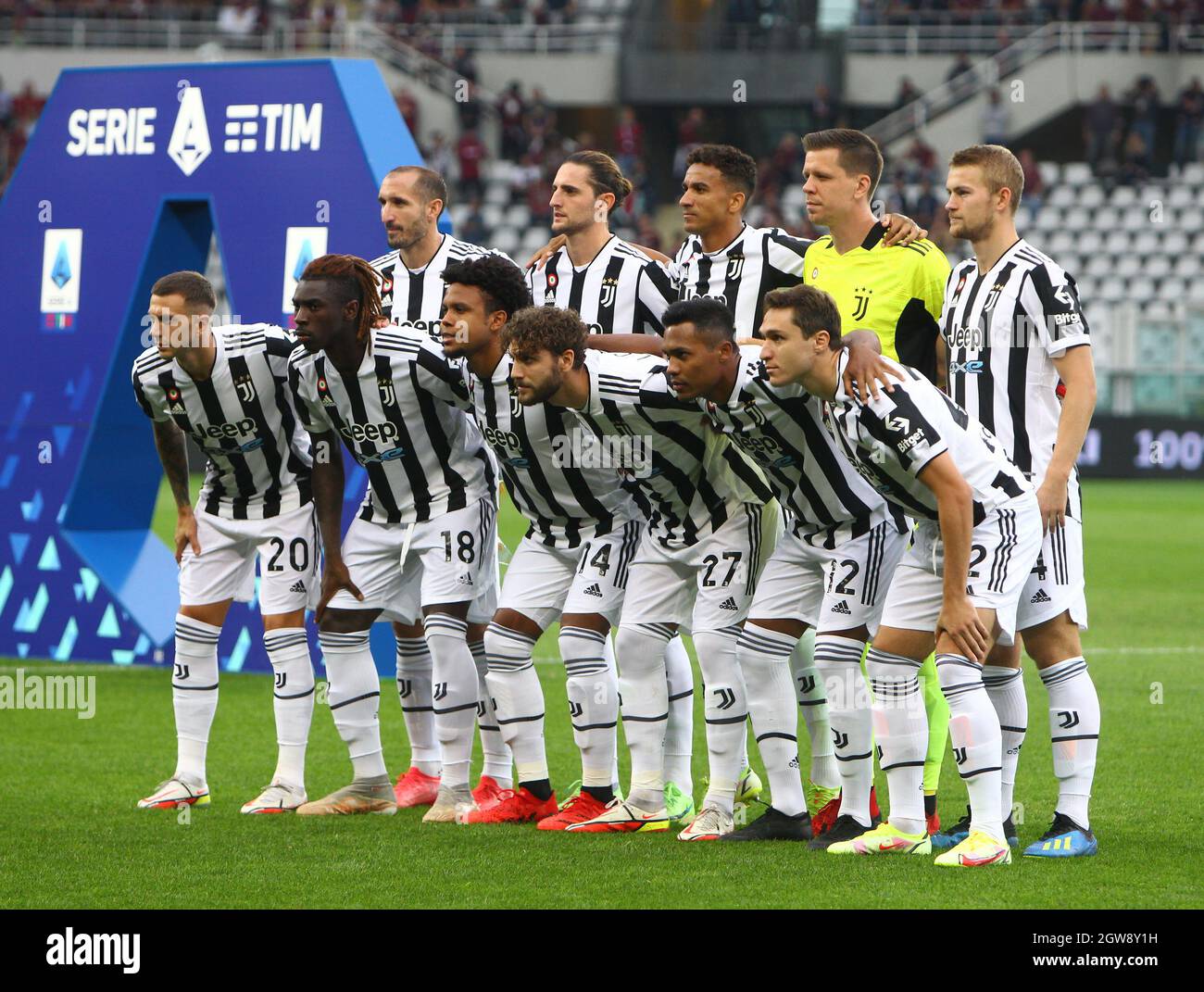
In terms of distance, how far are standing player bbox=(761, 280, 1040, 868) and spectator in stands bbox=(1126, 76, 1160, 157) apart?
24954mm

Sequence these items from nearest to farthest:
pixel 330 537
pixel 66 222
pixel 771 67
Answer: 1. pixel 330 537
2. pixel 66 222
3. pixel 771 67

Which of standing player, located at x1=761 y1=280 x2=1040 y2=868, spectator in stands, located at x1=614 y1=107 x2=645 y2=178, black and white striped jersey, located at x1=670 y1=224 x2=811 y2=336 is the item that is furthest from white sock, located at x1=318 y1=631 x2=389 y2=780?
spectator in stands, located at x1=614 y1=107 x2=645 y2=178

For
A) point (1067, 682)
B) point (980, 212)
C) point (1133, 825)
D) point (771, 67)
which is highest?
point (771, 67)

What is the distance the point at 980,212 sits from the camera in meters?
5.73

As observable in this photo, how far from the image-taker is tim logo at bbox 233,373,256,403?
680cm

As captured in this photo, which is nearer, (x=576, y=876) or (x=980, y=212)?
(x=576, y=876)

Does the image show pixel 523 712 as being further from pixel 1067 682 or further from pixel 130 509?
pixel 130 509

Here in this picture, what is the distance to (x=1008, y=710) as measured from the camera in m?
5.89

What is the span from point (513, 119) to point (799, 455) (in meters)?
24.3

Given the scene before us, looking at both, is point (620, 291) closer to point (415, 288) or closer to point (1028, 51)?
point (415, 288)

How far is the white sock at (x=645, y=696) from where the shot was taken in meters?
6.07

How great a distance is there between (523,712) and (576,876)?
1.11 metres

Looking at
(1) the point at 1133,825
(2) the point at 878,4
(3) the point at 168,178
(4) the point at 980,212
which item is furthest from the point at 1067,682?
(2) the point at 878,4

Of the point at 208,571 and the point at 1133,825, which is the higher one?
the point at 208,571
